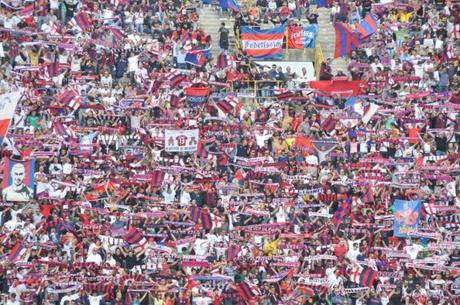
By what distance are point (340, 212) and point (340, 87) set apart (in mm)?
6084

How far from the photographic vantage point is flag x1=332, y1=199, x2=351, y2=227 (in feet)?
152

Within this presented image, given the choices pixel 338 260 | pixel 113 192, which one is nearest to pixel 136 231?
pixel 113 192

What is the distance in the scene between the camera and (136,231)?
45312mm

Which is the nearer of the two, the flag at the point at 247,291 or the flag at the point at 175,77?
the flag at the point at 247,291

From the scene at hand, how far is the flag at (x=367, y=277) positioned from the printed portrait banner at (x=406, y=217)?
1.92 metres

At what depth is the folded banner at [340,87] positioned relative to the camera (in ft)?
169

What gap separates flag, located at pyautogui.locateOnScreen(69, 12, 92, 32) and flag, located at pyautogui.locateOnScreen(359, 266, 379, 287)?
41.4ft

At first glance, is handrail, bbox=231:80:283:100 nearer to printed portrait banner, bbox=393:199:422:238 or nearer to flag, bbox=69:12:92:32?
flag, bbox=69:12:92:32

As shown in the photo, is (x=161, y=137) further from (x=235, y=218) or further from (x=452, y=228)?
(x=452, y=228)

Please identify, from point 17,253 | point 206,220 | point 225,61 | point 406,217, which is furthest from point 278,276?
point 225,61

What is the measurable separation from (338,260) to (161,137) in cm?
A: 670

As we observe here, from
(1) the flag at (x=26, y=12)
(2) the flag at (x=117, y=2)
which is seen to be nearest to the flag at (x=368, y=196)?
(2) the flag at (x=117, y=2)

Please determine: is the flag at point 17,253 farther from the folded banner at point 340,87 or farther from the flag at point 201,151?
the folded banner at point 340,87

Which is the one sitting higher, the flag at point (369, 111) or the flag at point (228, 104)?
the flag at point (228, 104)
